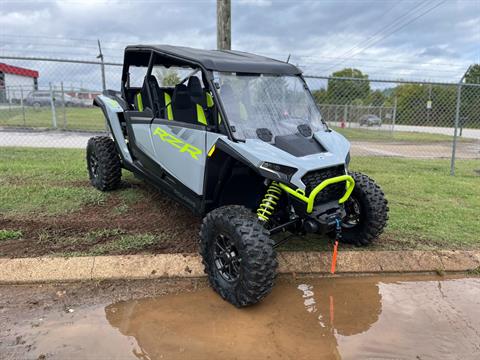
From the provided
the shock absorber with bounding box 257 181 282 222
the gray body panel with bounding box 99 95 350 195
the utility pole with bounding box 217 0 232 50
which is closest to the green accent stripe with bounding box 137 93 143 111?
the gray body panel with bounding box 99 95 350 195

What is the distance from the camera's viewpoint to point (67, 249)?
13.4 feet

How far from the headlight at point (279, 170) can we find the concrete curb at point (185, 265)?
107cm

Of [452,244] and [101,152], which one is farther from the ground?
[101,152]

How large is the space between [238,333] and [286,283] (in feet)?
3.12

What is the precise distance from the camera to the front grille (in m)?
3.42

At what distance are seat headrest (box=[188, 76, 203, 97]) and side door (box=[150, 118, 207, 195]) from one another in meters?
0.34

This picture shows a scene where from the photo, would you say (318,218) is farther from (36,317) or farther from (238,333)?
(36,317)

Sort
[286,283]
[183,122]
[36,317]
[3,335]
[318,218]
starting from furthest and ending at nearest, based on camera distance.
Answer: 1. [183,122]
2. [286,283]
3. [318,218]
4. [36,317]
5. [3,335]

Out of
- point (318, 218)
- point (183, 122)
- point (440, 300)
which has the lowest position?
point (440, 300)

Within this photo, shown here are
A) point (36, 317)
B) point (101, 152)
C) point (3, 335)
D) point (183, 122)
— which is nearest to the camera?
point (3, 335)

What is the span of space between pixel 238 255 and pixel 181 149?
1257 mm

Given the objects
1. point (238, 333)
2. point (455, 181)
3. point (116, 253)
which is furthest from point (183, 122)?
point (455, 181)

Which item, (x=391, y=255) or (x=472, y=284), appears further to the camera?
(x=391, y=255)

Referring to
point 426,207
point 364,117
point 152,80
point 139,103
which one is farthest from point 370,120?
point 152,80
